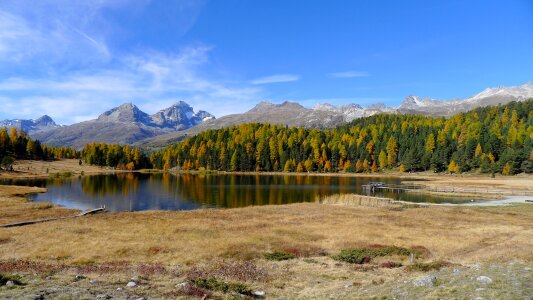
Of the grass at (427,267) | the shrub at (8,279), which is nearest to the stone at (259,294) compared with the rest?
the shrub at (8,279)

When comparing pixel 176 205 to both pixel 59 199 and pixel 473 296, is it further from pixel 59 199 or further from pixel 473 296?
pixel 473 296

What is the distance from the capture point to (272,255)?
32.1 m

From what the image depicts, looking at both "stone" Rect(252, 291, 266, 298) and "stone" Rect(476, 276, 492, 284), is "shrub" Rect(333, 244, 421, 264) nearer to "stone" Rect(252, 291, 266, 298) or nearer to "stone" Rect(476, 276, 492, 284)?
"stone" Rect(252, 291, 266, 298)

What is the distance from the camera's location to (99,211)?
224 ft

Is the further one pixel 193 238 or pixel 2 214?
pixel 2 214

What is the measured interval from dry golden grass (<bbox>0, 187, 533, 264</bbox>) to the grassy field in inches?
4.8

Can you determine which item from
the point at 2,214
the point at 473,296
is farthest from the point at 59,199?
the point at 473,296

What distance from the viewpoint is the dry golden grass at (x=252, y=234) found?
32.2m

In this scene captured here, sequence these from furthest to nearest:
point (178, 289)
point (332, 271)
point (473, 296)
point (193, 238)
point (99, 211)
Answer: point (99, 211) → point (193, 238) → point (332, 271) → point (178, 289) → point (473, 296)

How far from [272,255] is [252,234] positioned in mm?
9886

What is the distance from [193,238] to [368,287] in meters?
23.4

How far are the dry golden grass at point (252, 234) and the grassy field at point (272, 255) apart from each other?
0.40 feet

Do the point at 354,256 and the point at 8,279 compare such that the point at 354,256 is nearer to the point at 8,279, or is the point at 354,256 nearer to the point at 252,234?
the point at 252,234

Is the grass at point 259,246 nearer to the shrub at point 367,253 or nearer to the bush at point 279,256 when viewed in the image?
the shrub at point 367,253
